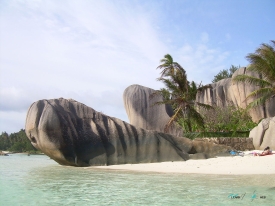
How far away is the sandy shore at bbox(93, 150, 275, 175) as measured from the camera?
29.8 feet

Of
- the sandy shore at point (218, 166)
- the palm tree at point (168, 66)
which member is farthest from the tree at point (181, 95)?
the sandy shore at point (218, 166)

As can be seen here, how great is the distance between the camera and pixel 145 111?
1903 cm

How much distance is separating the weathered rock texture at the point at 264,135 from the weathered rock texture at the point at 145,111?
498cm

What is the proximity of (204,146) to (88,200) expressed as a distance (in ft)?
26.3

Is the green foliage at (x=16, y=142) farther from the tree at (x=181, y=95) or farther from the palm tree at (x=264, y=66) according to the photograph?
the palm tree at (x=264, y=66)

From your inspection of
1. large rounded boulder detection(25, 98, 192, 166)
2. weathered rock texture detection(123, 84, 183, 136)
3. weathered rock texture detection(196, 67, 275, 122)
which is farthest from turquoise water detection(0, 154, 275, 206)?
weathered rock texture detection(196, 67, 275, 122)

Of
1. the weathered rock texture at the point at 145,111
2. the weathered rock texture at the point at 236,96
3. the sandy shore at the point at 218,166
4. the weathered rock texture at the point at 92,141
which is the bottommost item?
the sandy shore at the point at 218,166

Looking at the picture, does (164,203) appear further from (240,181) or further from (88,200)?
(240,181)

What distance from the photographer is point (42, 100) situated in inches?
488

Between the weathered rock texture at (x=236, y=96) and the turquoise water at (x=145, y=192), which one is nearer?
the turquoise water at (x=145, y=192)

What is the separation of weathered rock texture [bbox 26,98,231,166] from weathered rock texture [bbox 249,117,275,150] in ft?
10.5

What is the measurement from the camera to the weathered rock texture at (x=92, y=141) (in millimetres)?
11945

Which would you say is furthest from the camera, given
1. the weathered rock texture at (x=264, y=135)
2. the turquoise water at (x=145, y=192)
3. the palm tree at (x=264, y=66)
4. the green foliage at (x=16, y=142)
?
the green foliage at (x=16, y=142)

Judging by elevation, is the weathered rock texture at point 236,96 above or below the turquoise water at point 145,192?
above
